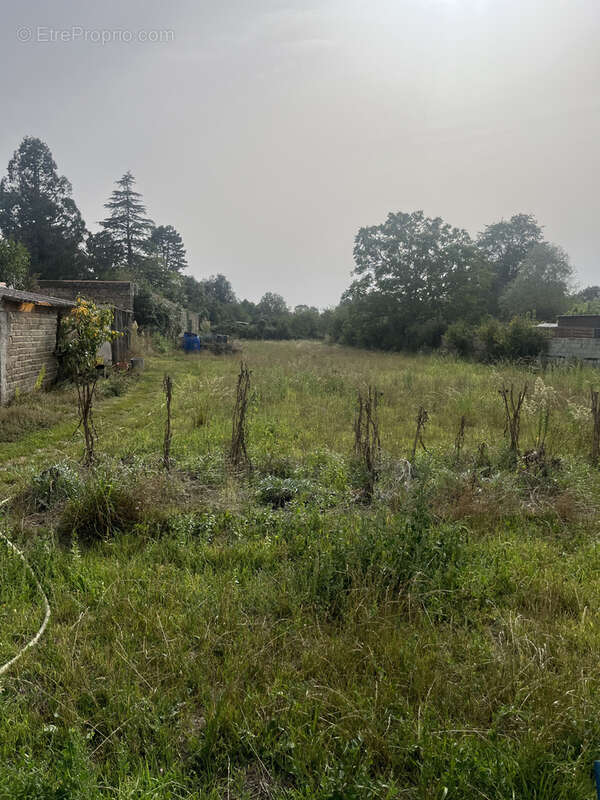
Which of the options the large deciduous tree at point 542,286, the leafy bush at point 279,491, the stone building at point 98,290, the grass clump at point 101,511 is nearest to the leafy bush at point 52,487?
the grass clump at point 101,511

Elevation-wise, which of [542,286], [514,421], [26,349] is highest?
[542,286]

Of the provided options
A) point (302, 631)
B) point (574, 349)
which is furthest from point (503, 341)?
point (302, 631)

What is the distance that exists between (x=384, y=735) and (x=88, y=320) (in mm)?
11366

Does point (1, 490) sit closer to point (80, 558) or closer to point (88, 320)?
point (80, 558)

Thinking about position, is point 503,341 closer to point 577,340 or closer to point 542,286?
point 577,340

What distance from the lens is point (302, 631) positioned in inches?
96.7

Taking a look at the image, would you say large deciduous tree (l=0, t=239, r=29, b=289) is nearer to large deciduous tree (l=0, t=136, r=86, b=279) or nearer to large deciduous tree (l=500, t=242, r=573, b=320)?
large deciduous tree (l=0, t=136, r=86, b=279)

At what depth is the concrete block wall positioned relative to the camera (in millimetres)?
14680

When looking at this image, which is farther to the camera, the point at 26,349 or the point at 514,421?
the point at 26,349

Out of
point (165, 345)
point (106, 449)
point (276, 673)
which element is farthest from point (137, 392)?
Answer: point (165, 345)

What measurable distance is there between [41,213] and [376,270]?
26592 mm

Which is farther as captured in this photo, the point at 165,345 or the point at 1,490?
the point at 165,345

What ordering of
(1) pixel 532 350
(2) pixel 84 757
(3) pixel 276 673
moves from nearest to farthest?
(2) pixel 84 757
(3) pixel 276 673
(1) pixel 532 350

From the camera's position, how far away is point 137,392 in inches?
441
